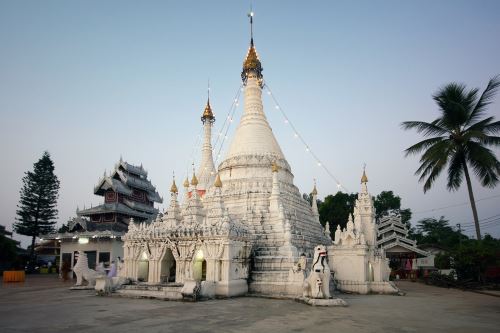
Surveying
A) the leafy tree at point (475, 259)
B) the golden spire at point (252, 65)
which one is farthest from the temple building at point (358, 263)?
the golden spire at point (252, 65)

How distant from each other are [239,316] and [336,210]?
43.7 meters

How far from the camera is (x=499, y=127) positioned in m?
28.6

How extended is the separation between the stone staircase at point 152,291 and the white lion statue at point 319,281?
6557 mm

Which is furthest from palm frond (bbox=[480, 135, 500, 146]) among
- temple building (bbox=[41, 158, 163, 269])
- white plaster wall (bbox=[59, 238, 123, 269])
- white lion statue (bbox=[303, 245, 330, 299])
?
white plaster wall (bbox=[59, 238, 123, 269])

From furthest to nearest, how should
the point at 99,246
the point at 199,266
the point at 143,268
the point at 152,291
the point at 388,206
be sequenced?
the point at 388,206
the point at 99,246
the point at 143,268
the point at 199,266
the point at 152,291

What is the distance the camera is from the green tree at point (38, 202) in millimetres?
49938

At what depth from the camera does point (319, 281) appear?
19141 mm

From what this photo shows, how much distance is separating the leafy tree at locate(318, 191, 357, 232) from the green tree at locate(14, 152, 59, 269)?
36.9m

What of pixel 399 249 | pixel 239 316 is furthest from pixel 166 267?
pixel 399 249

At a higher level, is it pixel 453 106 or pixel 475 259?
pixel 453 106

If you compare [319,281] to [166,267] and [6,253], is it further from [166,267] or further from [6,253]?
[6,253]

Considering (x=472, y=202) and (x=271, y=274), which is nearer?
(x=271, y=274)

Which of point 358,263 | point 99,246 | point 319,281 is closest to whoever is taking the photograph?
point 319,281

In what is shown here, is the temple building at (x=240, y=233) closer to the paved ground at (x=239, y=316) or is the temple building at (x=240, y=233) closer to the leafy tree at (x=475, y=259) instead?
the paved ground at (x=239, y=316)
